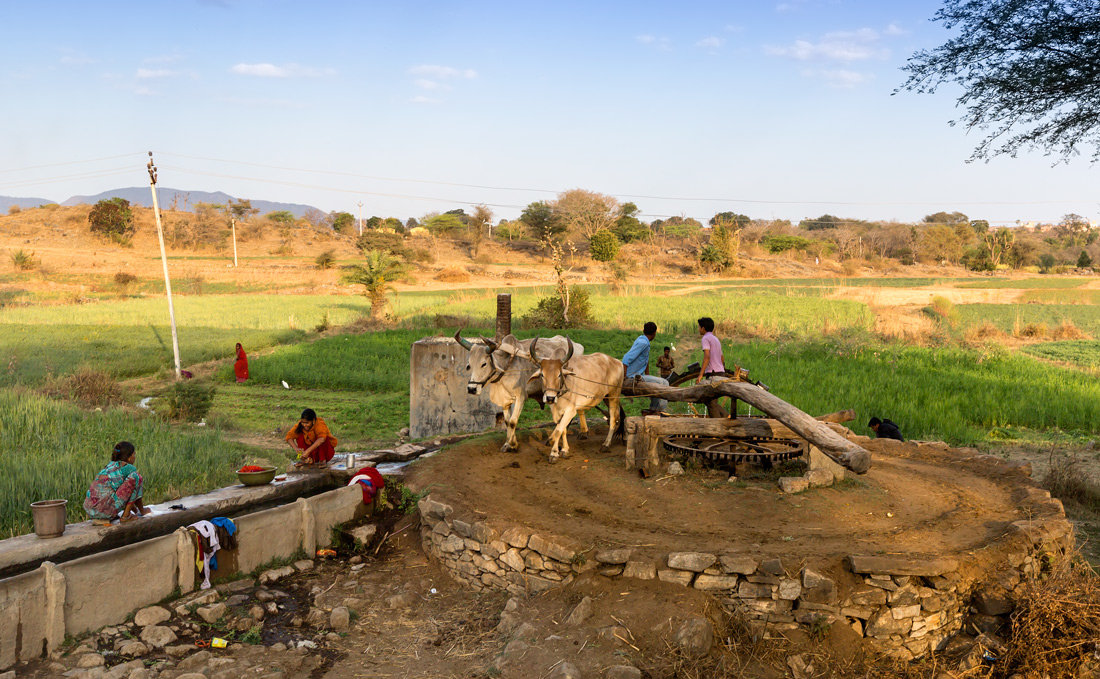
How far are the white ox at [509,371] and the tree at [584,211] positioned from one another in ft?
177

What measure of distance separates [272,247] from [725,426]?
2406 inches

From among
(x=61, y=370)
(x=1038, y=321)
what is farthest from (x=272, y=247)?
(x=1038, y=321)

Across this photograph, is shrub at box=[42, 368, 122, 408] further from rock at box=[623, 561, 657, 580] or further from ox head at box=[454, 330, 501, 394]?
rock at box=[623, 561, 657, 580]

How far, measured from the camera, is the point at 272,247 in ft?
208

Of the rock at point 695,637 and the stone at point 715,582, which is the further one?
the stone at point 715,582

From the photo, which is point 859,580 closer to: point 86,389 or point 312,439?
point 312,439

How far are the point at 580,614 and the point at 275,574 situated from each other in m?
3.05

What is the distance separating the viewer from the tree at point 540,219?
A: 6569cm

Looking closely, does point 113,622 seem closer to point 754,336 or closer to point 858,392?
point 858,392

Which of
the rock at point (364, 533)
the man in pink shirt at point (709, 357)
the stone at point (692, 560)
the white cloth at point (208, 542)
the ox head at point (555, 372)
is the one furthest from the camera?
the man in pink shirt at point (709, 357)

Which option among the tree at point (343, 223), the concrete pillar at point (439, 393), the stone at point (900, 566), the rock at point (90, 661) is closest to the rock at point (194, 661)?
the rock at point (90, 661)

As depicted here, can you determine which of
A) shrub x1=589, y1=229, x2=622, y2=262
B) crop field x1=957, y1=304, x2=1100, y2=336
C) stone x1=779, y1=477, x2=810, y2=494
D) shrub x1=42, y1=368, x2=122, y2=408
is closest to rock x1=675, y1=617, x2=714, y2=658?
stone x1=779, y1=477, x2=810, y2=494

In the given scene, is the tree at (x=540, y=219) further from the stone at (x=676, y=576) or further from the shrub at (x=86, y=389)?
the stone at (x=676, y=576)

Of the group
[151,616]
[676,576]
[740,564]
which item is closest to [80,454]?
[151,616]
